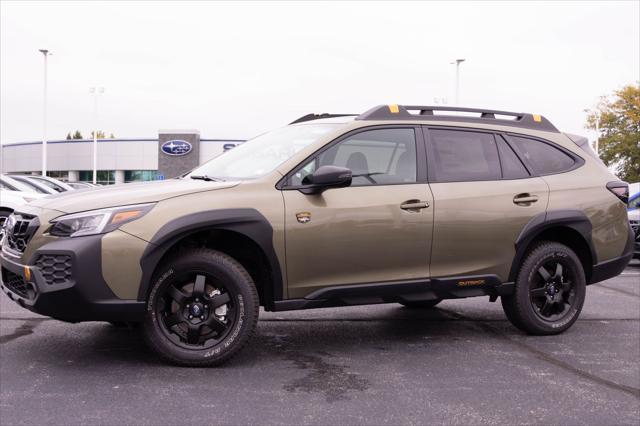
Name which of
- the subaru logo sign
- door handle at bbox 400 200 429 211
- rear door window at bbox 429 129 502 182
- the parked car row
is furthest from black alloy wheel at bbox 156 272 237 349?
the subaru logo sign

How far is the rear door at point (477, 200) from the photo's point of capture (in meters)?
5.18

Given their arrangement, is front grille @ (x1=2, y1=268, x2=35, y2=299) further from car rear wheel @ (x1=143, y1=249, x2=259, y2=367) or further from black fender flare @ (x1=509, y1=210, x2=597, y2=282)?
black fender flare @ (x1=509, y1=210, x2=597, y2=282)

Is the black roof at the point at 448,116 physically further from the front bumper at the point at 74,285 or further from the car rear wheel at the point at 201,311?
the front bumper at the point at 74,285

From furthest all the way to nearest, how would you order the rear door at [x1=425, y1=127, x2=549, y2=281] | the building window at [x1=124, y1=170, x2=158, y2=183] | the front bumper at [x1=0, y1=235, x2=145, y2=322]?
1. the building window at [x1=124, y1=170, x2=158, y2=183]
2. the rear door at [x1=425, y1=127, x2=549, y2=281]
3. the front bumper at [x1=0, y1=235, x2=145, y2=322]

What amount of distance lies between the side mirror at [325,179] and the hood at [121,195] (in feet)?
1.64

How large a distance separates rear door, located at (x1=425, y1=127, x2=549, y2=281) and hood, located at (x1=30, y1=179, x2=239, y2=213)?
1.62 metres

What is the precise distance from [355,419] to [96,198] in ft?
7.14

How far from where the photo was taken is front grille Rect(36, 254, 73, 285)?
13.7 ft

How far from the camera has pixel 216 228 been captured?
4.52 meters

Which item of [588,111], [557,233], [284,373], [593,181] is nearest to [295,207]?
[284,373]

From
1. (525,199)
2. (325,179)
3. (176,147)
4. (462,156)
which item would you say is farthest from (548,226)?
(176,147)

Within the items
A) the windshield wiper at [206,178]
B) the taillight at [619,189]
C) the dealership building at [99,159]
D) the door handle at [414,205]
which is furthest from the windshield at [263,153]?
the dealership building at [99,159]

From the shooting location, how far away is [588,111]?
180ft

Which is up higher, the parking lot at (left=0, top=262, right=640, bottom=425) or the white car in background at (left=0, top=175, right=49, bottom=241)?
the white car in background at (left=0, top=175, right=49, bottom=241)
